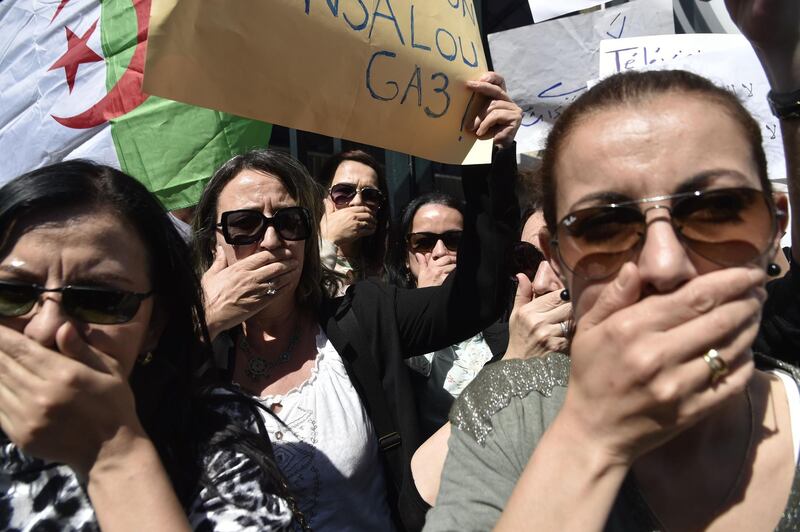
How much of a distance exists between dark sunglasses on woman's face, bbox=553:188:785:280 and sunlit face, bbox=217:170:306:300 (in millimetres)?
1244

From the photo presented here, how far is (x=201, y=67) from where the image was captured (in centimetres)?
165

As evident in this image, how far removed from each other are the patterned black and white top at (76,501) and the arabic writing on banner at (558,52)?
8.19 ft

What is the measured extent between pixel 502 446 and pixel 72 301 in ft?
2.69

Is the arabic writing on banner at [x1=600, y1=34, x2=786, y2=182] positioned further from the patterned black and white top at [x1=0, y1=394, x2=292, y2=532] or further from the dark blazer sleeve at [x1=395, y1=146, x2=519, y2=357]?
the patterned black and white top at [x1=0, y1=394, x2=292, y2=532]

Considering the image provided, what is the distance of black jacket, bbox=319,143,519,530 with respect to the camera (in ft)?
6.80

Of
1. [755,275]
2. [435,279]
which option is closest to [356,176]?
[435,279]

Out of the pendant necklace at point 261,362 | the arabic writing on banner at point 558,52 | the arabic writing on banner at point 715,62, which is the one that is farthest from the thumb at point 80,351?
the arabic writing on banner at point 558,52

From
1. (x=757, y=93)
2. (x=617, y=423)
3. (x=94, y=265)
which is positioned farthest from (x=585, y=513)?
(x=757, y=93)

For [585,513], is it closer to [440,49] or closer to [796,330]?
[796,330]

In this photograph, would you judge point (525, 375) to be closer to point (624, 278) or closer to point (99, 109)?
point (624, 278)

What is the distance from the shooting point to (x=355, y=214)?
308cm

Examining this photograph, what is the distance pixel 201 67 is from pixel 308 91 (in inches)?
11.8

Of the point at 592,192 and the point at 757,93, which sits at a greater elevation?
the point at 592,192

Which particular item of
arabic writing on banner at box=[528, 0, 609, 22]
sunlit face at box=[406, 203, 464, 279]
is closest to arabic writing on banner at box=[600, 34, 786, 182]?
arabic writing on banner at box=[528, 0, 609, 22]
